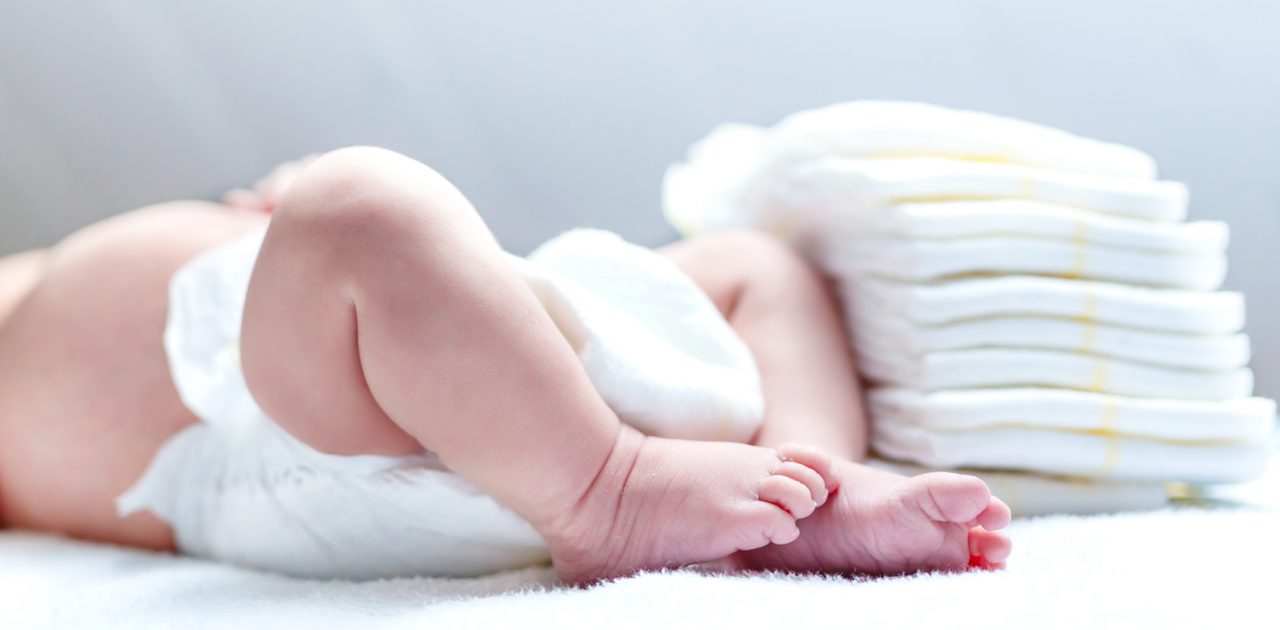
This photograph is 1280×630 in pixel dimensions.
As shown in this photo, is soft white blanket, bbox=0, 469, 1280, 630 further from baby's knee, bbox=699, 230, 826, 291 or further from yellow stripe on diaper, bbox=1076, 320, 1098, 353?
baby's knee, bbox=699, 230, 826, 291

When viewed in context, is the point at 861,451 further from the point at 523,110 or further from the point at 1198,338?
the point at 523,110

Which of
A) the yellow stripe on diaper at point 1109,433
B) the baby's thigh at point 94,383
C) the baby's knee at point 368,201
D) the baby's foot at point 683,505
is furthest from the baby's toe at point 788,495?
the baby's thigh at point 94,383

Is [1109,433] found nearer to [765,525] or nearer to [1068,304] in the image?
[1068,304]

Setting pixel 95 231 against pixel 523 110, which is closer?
pixel 95 231

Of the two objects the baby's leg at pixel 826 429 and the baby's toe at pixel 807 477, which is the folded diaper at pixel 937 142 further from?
the baby's toe at pixel 807 477

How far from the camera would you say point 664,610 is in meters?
0.56

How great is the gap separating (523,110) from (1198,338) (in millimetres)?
827

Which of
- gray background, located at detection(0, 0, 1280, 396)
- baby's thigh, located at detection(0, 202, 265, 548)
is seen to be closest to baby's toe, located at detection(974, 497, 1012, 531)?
baby's thigh, located at detection(0, 202, 265, 548)

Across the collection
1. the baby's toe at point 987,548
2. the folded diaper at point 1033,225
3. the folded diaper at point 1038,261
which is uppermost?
the folded diaper at point 1033,225

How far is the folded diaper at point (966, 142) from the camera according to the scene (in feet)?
3.17

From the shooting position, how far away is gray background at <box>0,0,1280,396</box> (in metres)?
1.30

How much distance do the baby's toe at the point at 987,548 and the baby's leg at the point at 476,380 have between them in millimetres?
103

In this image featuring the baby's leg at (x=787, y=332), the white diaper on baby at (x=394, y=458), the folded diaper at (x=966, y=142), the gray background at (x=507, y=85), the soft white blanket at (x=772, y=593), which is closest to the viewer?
the soft white blanket at (x=772, y=593)

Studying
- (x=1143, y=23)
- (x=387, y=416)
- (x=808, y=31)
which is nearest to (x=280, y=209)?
(x=387, y=416)
